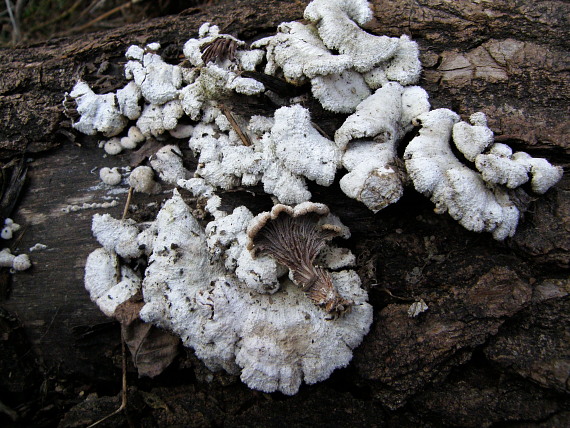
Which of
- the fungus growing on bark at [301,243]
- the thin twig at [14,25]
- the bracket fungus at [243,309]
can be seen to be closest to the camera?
the fungus growing on bark at [301,243]

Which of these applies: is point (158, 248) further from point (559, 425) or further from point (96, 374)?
point (559, 425)

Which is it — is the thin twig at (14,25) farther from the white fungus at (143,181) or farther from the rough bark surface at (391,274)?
the white fungus at (143,181)

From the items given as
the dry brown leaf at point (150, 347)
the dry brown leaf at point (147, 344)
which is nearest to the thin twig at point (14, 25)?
the dry brown leaf at point (147, 344)

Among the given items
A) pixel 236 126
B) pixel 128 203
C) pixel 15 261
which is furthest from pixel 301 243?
pixel 15 261

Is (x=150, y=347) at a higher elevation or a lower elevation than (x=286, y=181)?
lower

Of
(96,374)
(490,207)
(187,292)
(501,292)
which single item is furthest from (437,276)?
(96,374)

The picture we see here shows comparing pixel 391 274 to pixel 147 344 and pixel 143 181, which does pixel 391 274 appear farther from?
pixel 143 181
